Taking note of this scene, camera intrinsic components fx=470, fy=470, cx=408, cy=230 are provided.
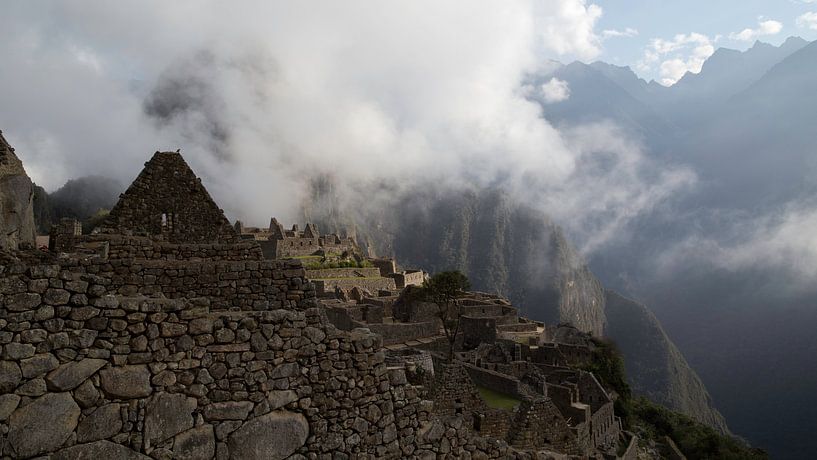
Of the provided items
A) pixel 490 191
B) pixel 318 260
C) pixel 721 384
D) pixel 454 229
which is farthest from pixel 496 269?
pixel 318 260

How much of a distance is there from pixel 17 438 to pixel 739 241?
143 metres

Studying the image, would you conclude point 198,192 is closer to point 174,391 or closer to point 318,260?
point 174,391

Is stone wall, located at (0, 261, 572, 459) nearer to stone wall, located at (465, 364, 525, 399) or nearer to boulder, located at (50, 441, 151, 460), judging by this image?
boulder, located at (50, 441, 151, 460)

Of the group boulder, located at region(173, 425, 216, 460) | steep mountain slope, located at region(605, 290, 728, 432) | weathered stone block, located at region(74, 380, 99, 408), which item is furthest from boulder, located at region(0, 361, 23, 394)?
steep mountain slope, located at region(605, 290, 728, 432)

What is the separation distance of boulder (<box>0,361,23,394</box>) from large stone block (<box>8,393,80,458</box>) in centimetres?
19

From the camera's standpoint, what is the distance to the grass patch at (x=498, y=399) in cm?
1613

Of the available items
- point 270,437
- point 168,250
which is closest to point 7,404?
point 270,437

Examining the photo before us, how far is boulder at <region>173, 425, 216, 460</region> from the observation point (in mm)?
4273

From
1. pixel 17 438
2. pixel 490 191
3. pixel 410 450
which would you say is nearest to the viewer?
pixel 17 438

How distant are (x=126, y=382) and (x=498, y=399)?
15.1 m

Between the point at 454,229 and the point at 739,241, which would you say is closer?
the point at 454,229

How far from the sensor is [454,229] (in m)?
106

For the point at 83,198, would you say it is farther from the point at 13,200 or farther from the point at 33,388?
the point at 33,388

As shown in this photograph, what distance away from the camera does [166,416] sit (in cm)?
424
